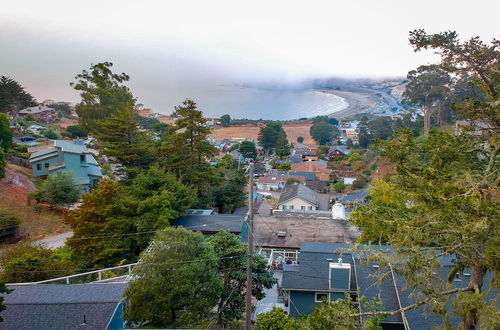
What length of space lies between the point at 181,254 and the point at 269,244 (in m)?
8.00

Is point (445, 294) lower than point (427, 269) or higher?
lower

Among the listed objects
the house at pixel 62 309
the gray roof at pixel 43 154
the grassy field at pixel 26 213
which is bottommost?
the grassy field at pixel 26 213

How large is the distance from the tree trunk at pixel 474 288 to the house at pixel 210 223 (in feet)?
37.2

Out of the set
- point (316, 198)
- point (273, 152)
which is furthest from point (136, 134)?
point (273, 152)

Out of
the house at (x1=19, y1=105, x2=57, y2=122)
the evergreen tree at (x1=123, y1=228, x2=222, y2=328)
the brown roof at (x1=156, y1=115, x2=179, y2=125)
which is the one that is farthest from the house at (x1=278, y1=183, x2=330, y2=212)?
the brown roof at (x1=156, y1=115, x2=179, y2=125)

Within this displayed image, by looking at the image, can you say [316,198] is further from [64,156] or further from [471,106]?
[471,106]

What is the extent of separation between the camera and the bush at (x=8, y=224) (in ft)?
53.1

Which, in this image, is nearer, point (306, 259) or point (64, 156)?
point (306, 259)

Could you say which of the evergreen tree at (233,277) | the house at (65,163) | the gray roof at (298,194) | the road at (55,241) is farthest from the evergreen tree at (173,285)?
the gray roof at (298,194)

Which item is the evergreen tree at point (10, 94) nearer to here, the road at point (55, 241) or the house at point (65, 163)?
the house at point (65, 163)

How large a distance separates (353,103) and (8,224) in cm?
11795

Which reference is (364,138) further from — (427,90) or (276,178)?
(276,178)

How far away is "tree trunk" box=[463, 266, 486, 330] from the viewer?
20.6 feet

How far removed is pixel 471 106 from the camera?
6711 millimetres
